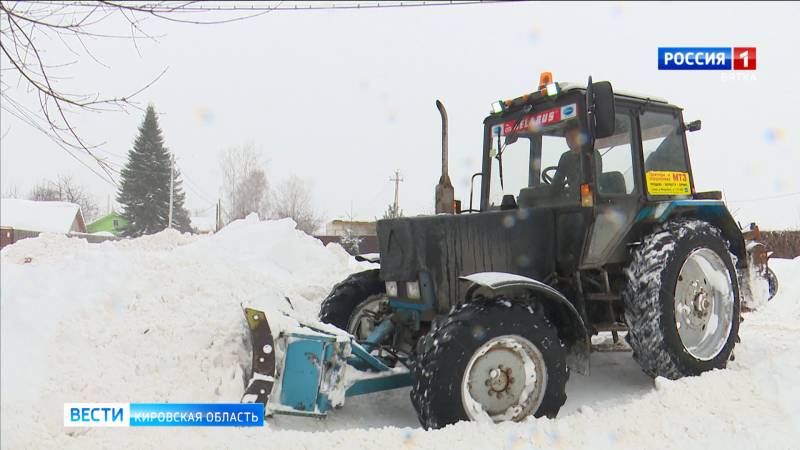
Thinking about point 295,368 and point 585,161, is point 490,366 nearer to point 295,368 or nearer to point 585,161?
point 295,368

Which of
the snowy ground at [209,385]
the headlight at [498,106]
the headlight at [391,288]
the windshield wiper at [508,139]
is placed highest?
the headlight at [498,106]

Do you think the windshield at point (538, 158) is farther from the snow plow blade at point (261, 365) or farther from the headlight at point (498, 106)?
the snow plow blade at point (261, 365)

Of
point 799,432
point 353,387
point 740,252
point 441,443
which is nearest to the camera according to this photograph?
point 441,443

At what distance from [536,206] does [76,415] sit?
3.43m

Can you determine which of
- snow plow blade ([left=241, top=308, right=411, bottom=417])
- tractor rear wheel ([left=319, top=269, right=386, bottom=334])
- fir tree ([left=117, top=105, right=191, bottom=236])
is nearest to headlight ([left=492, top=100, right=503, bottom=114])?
tractor rear wheel ([left=319, top=269, right=386, bottom=334])

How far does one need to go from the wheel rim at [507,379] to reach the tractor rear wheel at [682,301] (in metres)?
0.89

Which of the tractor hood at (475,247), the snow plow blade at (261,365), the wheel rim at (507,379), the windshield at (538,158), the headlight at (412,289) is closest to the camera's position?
the snow plow blade at (261,365)

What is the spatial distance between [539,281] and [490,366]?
2.91 ft

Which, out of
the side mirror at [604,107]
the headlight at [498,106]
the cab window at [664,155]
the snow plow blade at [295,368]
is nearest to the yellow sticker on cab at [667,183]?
the cab window at [664,155]

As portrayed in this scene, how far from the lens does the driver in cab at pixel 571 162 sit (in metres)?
4.34

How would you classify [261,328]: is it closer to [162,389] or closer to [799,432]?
[162,389]

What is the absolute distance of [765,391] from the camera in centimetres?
398

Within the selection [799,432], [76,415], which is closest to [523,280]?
[799,432]

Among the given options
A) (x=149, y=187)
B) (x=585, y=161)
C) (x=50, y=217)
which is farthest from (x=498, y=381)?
(x=149, y=187)
